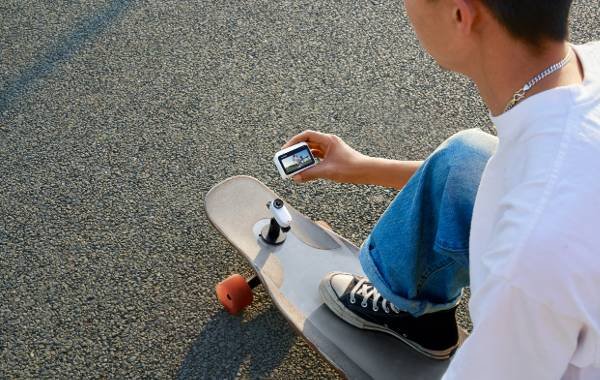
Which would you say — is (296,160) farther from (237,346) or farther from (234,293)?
(237,346)

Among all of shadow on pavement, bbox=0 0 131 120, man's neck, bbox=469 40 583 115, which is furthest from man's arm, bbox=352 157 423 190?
shadow on pavement, bbox=0 0 131 120

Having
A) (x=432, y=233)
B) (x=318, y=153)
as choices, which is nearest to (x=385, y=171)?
(x=318, y=153)

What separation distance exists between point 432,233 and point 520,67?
0.52 meters

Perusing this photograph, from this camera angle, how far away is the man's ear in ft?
3.77

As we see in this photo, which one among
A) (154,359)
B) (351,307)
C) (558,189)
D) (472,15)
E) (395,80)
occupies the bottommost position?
(154,359)

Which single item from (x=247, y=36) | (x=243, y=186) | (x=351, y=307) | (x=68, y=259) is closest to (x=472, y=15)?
(x=351, y=307)

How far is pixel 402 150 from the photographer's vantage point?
2.50 metres

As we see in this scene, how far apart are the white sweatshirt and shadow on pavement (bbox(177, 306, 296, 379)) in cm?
91

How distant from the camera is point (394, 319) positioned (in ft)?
6.19

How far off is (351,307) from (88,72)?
1.44 meters

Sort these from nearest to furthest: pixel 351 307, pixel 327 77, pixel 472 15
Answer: pixel 472 15
pixel 351 307
pixel 327 77

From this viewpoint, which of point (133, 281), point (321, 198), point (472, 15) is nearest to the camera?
point (472, 15)

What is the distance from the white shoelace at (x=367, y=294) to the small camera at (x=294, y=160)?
350 millimetres

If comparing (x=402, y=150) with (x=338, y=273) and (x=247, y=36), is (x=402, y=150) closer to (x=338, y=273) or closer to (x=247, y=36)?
(x=338, y=273)
